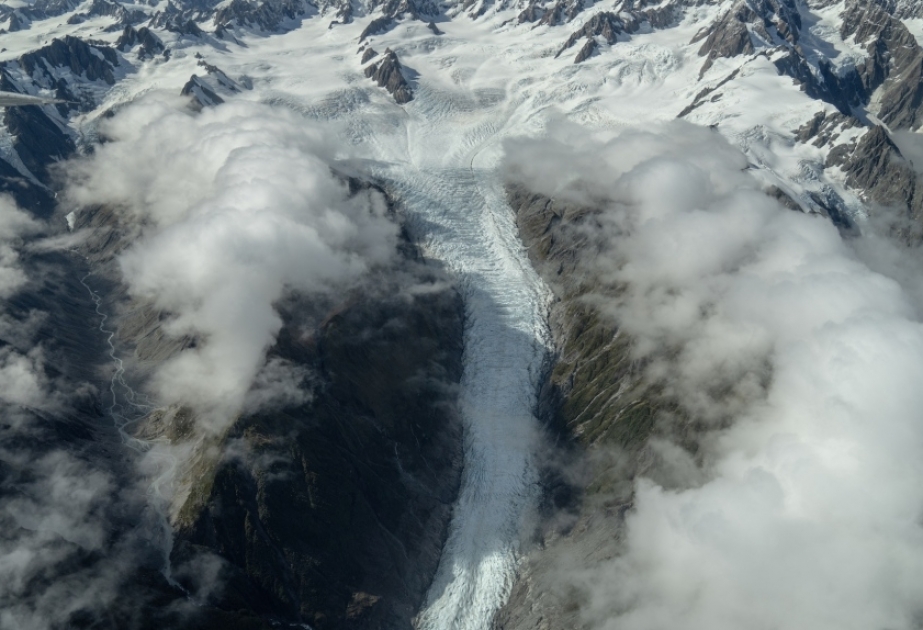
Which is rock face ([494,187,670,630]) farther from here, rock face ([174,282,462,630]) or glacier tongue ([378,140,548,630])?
rock face ([174,282,462,630])

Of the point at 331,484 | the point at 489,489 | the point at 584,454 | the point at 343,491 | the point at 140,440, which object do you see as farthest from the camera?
the point at 584,454

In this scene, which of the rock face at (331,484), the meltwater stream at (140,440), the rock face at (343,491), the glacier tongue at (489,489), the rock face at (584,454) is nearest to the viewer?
the meltwater stream at (140,440)

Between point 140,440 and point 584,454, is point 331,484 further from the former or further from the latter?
point 584,454

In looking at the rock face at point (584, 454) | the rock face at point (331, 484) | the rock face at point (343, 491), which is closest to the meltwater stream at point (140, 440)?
the rock face at point (331, 484)

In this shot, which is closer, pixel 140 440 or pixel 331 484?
pixel 331 484

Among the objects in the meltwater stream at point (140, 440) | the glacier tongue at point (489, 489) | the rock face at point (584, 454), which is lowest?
the glacier tongue at point (489, 489)

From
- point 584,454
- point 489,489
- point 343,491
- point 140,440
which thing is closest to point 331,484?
point 343,491

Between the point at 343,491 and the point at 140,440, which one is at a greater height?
the point at 140,440

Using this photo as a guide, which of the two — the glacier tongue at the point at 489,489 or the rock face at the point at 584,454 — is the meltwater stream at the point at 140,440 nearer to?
the glacier tongue at the point at 489,489

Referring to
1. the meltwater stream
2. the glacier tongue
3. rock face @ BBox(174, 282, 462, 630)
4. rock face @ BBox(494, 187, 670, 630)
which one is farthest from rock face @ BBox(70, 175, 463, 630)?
rock face @ BBox(494, 187, 670, 630)

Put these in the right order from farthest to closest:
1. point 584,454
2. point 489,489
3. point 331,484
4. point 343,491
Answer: point 584,454 → point 489,489 → point 343,491 → point 331,484

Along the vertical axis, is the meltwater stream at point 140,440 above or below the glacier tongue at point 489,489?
above
